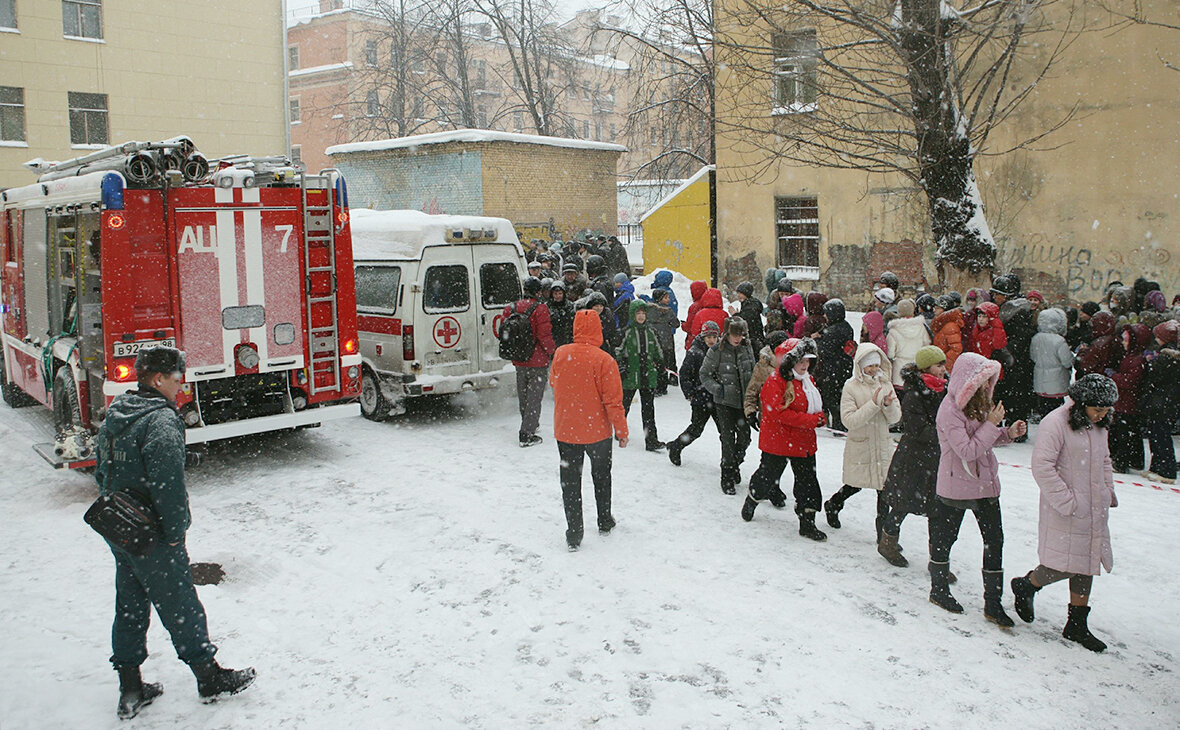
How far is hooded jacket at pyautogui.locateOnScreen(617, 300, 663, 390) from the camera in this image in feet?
31.7

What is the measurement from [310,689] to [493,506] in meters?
3.16

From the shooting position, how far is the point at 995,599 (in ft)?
18.2

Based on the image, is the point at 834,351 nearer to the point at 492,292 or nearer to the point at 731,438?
the point at 731,438

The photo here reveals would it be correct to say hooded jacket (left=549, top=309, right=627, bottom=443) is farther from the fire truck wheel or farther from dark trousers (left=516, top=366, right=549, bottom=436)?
the fire truck wheel

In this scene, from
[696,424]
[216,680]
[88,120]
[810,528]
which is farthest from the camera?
[88,120]

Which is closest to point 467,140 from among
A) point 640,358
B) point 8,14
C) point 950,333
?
point 8,14

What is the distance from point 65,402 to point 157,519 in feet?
18.2

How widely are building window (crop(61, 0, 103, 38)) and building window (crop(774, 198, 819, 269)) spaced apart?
21.9m

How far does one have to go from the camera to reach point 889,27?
465 inches

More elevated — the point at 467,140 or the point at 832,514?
the point at 467,140

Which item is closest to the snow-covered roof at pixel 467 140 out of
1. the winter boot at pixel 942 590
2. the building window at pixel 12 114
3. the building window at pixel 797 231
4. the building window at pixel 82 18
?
the building window at pixel 82 18

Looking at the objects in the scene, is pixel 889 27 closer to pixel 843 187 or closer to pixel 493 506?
pixel 843 187

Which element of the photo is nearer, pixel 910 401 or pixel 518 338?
pixel 910 401

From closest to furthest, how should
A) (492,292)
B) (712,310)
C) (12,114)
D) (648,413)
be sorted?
(648,413) → (712,310) → (492,292) → (12,114)
